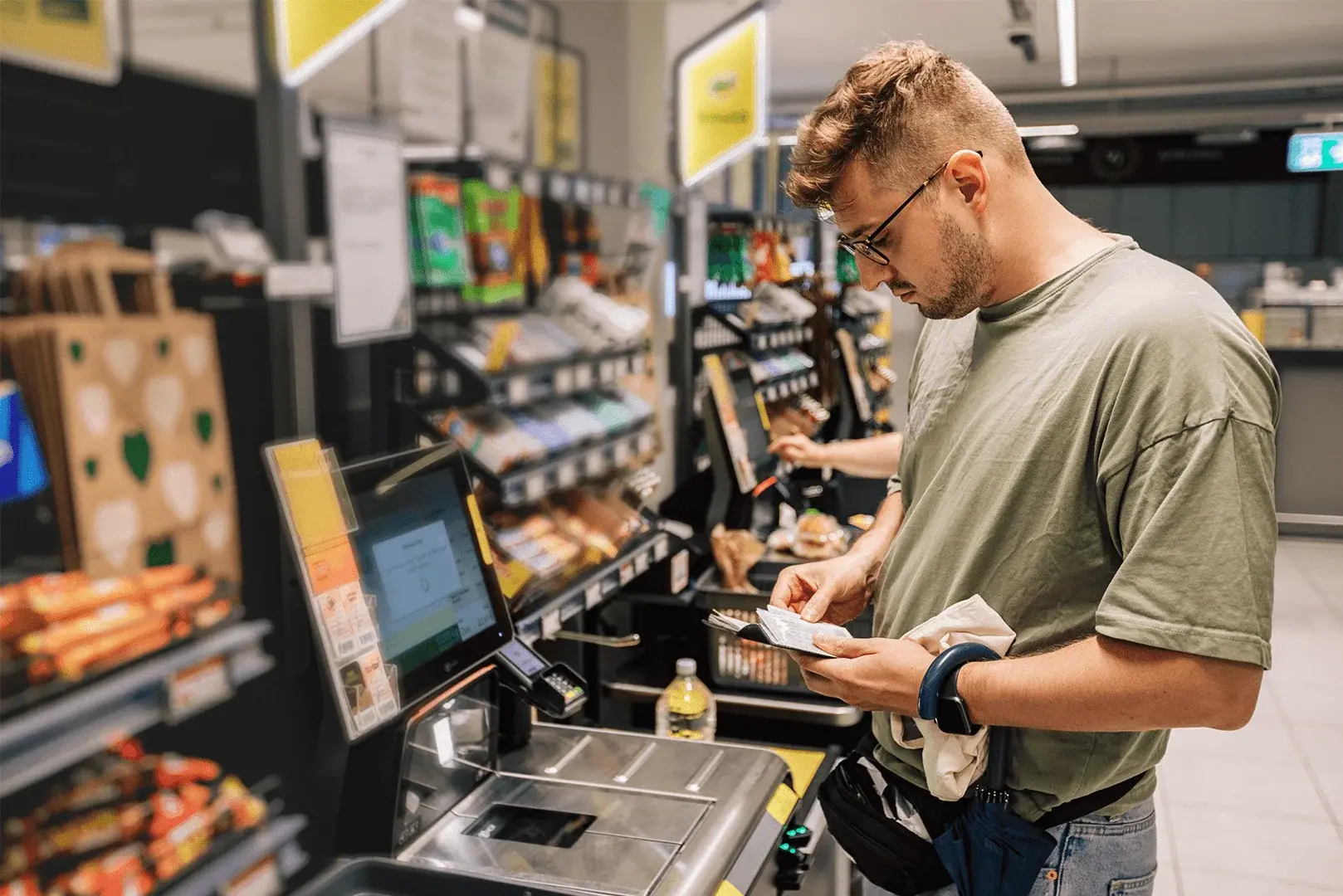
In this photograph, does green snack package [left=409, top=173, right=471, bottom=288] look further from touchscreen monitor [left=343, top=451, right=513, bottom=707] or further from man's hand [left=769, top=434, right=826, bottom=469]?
man's hand [left=769, top=434, right=826, bottom=469]

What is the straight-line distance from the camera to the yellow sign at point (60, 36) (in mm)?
1448

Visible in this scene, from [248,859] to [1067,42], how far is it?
7.65 metres

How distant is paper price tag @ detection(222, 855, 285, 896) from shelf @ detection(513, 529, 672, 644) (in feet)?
2.01

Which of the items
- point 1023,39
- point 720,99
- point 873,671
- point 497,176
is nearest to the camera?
point 873,671

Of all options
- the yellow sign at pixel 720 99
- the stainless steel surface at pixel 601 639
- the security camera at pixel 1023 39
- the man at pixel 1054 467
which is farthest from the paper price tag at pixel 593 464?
the security camera at pixel 1023 39

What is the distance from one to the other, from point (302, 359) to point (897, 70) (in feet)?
4.55

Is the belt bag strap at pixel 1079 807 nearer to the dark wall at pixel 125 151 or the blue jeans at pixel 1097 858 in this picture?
the blue jeans at pixel 1097 858

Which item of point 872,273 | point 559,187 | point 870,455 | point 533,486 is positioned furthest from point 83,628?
point 870,455

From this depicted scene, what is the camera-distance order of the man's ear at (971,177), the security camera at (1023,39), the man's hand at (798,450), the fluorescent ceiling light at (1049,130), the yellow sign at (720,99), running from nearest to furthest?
1. the man's ear at (971,177)
2. the man's hand at (798,450)
3. the yellow sign at (720,99)
4. the security camera at (1023,39)
5. the fluorescent ceiling light at (1049,130)

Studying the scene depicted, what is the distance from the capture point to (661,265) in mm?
4086

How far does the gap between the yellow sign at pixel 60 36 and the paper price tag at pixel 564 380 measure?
125 centimetres

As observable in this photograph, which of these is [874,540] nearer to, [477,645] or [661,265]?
[477,645]

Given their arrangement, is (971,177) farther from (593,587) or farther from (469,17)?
(469,17)

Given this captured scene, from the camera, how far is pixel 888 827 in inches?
69.1
